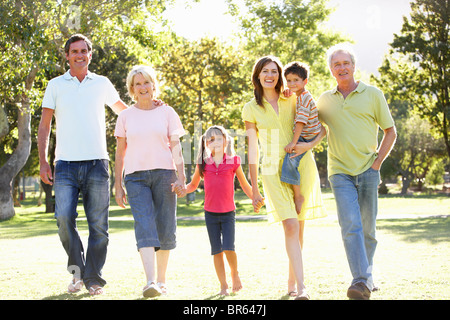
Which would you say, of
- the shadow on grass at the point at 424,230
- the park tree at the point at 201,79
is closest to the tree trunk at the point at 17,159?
the park tree at the point at 201,79

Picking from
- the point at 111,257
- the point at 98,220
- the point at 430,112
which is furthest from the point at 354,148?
the point at 430,112

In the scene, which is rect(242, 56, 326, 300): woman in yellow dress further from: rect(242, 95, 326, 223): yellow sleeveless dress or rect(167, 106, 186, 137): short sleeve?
rect(167, 106, 186, 137): short sleeve

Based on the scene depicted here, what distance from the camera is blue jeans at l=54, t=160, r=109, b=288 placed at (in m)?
6.37

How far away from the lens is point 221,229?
21.8 ft

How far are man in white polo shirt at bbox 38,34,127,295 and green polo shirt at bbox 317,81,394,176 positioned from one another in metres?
2.44

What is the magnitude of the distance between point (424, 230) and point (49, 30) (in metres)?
13.4

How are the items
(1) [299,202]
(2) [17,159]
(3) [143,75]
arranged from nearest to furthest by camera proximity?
(1) [299,202] < (3) [143,75] < (2) [17,159]

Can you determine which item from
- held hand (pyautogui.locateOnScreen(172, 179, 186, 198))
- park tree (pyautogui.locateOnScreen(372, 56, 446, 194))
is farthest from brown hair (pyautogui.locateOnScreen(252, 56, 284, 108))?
park tree (pyautogui.locateOnScreen(372, 56, 446, 194))

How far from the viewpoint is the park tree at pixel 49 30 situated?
1947 cm

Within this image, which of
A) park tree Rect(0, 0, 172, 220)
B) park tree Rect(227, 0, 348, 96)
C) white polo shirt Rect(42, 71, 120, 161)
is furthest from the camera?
park tree Rect(227, 0, 348, 96)

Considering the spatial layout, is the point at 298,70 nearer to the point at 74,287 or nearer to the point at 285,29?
the point at 74,287

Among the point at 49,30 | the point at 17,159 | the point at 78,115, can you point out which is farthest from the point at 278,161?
the point at 17,159

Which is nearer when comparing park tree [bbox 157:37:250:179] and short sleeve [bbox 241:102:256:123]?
short sleeve [bbox 241:102:256:123]

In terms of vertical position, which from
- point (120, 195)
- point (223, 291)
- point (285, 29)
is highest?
point (285, 29)
